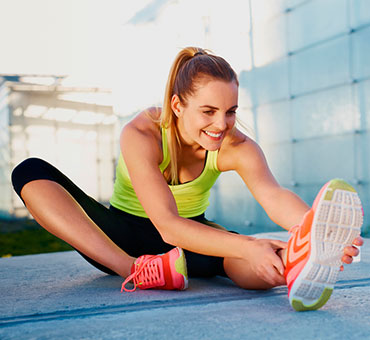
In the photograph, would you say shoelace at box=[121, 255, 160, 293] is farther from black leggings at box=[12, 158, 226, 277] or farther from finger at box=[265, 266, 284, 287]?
finger at box=[265, 266, 284, 287]

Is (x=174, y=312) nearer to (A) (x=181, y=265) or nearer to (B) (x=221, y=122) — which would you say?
(A) (x=181, y=265)

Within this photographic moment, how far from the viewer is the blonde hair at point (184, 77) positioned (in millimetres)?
1633

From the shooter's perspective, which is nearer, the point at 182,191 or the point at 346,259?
the point at 346,259

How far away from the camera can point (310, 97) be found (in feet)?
15.3

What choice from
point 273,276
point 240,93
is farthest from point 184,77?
point 240,93

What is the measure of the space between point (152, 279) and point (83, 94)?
9.53 meters

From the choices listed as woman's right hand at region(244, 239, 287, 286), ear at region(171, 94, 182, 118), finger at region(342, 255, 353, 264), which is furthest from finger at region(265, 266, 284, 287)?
ear at region(171, 94, 182, 118)

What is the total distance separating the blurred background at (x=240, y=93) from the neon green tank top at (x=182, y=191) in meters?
0.57

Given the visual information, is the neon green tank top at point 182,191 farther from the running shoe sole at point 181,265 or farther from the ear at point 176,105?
the running shoe sole at point 181,265

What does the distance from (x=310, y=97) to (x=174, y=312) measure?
369cm

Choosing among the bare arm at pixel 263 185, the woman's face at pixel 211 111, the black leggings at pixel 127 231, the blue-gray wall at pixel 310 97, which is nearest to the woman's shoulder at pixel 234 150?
the bare arm at pixel 263 185

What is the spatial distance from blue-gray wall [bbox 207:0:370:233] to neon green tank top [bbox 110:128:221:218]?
2526 millimetres

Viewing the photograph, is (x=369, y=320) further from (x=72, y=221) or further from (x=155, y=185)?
(x=72, y=221)

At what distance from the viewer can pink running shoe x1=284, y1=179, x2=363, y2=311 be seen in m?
1.19
